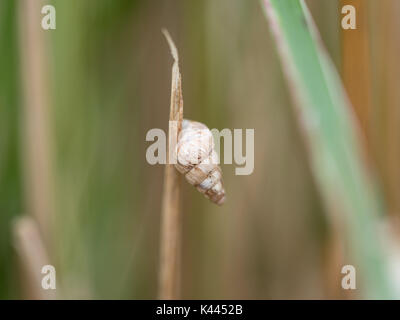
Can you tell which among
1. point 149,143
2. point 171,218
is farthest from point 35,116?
point 171,218

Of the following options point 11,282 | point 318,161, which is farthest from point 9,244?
point 318,161

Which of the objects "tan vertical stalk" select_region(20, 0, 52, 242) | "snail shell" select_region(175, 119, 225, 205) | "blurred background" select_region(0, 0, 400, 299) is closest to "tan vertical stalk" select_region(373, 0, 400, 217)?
"blurred background" select_region(0, 0, 400, 299)

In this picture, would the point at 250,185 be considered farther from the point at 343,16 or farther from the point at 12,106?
the point at 12,106

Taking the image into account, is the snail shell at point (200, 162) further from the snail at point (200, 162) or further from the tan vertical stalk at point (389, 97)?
the tan vertical stalk at point (389, 97)

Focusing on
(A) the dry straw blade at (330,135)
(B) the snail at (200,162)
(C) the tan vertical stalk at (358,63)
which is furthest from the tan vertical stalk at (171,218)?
(C) the tan vertical stalk at (358,63)

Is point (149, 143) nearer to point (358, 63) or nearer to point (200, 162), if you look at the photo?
point (200, 162)
